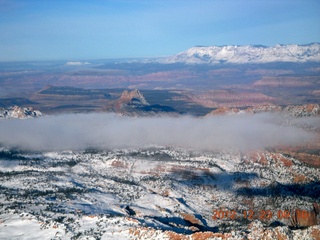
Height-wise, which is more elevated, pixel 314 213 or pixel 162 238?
pixel 162 238

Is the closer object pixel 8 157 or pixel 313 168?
pixel 313 168

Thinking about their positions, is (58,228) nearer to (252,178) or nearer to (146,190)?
(146,190)

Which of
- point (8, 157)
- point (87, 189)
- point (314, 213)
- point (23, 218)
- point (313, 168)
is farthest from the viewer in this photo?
point (8, 157)

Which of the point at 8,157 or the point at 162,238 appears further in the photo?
the point at 8,157

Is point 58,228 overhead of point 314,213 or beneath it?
overhead

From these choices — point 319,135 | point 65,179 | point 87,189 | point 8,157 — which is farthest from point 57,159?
point 319,135

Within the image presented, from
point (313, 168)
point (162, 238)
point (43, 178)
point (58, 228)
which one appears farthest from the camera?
point (313, 168)

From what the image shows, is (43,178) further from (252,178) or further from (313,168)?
(313,168)

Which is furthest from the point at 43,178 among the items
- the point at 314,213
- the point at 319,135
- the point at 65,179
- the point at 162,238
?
the point at 319,135

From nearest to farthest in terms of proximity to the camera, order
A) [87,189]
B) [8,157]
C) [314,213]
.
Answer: [314,213], [87,189], [8,157]
